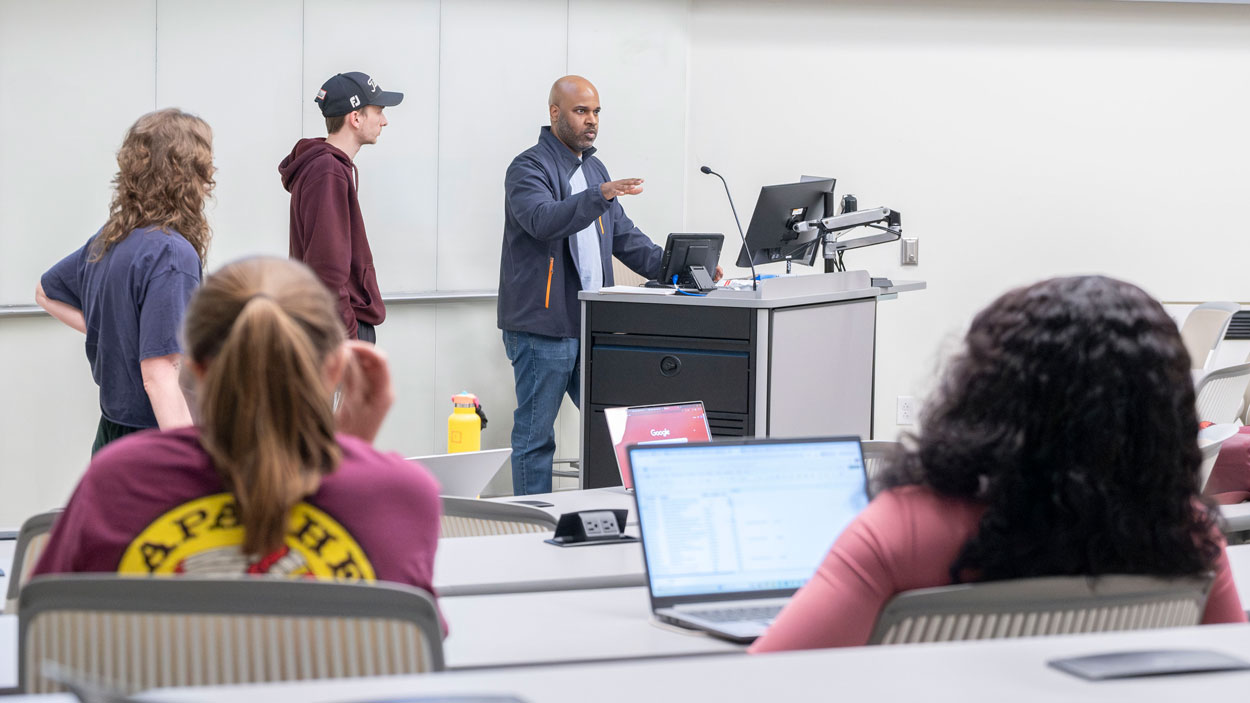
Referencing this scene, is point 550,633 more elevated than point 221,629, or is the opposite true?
point 221,629

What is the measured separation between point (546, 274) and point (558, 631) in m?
3.03

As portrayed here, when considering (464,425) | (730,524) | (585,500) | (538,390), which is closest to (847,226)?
(538,390)

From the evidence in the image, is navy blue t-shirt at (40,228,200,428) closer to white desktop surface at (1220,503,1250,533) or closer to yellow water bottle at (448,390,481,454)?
yellow water bottle at (448,390,481,454)

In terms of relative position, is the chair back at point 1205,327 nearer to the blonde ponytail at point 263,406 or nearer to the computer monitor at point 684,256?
the computer monitor at point 684,256

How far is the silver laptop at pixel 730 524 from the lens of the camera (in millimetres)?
1742

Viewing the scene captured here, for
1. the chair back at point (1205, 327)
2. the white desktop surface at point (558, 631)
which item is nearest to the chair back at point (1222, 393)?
the chair back at point (1205, 327)

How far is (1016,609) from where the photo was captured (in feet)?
4.14

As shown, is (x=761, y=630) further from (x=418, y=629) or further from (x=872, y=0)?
(x=872, y=0)

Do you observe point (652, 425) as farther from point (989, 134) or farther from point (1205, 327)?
point (989, 134)

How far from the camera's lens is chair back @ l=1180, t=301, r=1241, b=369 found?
4898 millimetres

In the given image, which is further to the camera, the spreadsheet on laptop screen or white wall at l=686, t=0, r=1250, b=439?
white wall at l=686, t=0, r=1250, b=439

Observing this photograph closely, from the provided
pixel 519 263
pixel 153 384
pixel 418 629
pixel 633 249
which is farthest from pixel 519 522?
pixel 633 249

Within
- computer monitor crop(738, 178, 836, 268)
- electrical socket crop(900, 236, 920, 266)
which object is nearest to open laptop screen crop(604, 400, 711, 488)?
computer monitor crop(738, 178, 836, 268)

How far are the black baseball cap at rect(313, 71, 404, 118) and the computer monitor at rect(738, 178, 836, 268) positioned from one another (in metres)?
1.36
